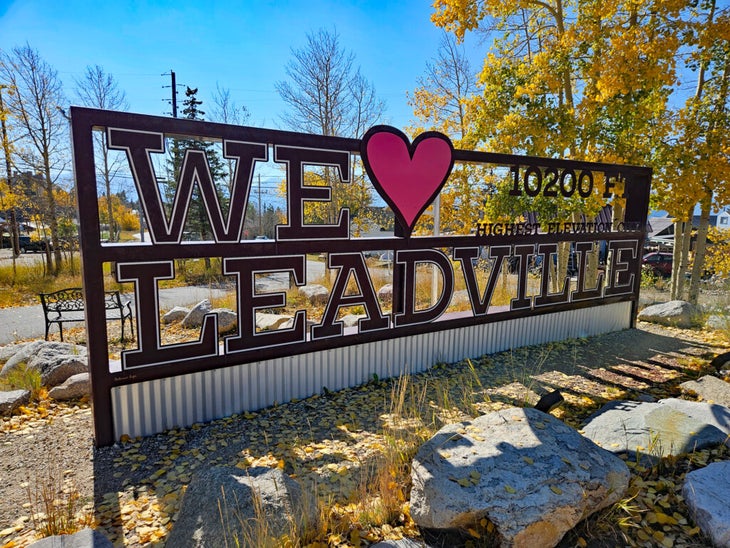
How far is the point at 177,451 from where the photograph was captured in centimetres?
379

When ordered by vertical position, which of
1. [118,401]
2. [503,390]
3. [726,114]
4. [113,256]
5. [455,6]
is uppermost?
[455,6]

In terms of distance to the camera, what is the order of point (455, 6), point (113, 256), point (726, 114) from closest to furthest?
1. point (113, 256)
2. point (455, 6)
3. point (726, 114)

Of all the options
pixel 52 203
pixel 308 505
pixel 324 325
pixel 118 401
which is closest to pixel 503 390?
pixel 324 325

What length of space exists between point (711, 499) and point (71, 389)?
5.77m

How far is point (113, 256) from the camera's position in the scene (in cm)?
382

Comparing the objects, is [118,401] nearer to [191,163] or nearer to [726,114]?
[191,163]

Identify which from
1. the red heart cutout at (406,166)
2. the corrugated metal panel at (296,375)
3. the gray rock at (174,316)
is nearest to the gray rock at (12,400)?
the corrugated metal panel at (296,375)

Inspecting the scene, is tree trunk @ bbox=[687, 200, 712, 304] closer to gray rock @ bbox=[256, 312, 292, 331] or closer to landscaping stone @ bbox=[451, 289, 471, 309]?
landscaping stone @ bbox=[451, 289, 471, 309]

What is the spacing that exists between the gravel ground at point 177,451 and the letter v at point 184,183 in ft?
6.23

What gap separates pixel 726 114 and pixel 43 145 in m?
17.6

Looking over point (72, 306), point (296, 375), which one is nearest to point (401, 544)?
point (296, 375)

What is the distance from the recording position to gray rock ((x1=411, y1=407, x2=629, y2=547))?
2.47 meters

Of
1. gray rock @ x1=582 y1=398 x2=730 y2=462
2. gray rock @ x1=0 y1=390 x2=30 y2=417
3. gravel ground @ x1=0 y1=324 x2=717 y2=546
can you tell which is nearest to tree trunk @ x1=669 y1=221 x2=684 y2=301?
gravel ground @ x1=0 y1=324 x2=717 y2=546

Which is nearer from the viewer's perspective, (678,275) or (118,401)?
(118,401)
